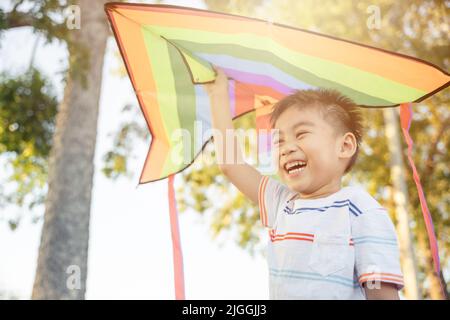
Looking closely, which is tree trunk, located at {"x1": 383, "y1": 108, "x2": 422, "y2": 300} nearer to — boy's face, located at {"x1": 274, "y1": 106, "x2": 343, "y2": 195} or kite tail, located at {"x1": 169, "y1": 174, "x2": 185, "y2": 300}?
kite tail, located at {"x1": 169, "y1": 174, "x2": 185, "y2": 300}

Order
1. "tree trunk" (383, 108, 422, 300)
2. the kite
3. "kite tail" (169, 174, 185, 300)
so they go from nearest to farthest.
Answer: "kite tail" (169, 174, 185, 300), the kite, "tree trunk" (383, 108, 422, 300)

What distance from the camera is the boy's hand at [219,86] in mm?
2491

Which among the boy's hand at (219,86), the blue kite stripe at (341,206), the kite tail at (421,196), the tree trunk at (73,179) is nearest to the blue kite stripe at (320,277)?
the blue kite stripe at (341,206)

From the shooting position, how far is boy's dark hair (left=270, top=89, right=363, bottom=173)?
2.10m

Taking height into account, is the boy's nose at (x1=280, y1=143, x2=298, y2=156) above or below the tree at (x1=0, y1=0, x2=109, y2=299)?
below

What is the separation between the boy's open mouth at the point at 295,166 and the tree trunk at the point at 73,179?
→ 12.1ft

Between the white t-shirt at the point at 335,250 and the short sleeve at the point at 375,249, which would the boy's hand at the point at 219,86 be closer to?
the white t-shirt at the point at 335,250

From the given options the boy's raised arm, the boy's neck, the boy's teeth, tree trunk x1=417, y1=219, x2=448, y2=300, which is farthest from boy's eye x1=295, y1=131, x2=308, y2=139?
tree trunk x1=417, y1=219, x2=448, y2=300

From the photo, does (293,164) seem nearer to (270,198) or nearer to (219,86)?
(270,198)

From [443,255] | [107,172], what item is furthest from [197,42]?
[443,255]

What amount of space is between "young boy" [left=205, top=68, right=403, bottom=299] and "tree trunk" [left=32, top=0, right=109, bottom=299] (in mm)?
3374

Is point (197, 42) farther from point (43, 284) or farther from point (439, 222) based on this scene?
point (439, 222)

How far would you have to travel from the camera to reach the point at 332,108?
2105mm
